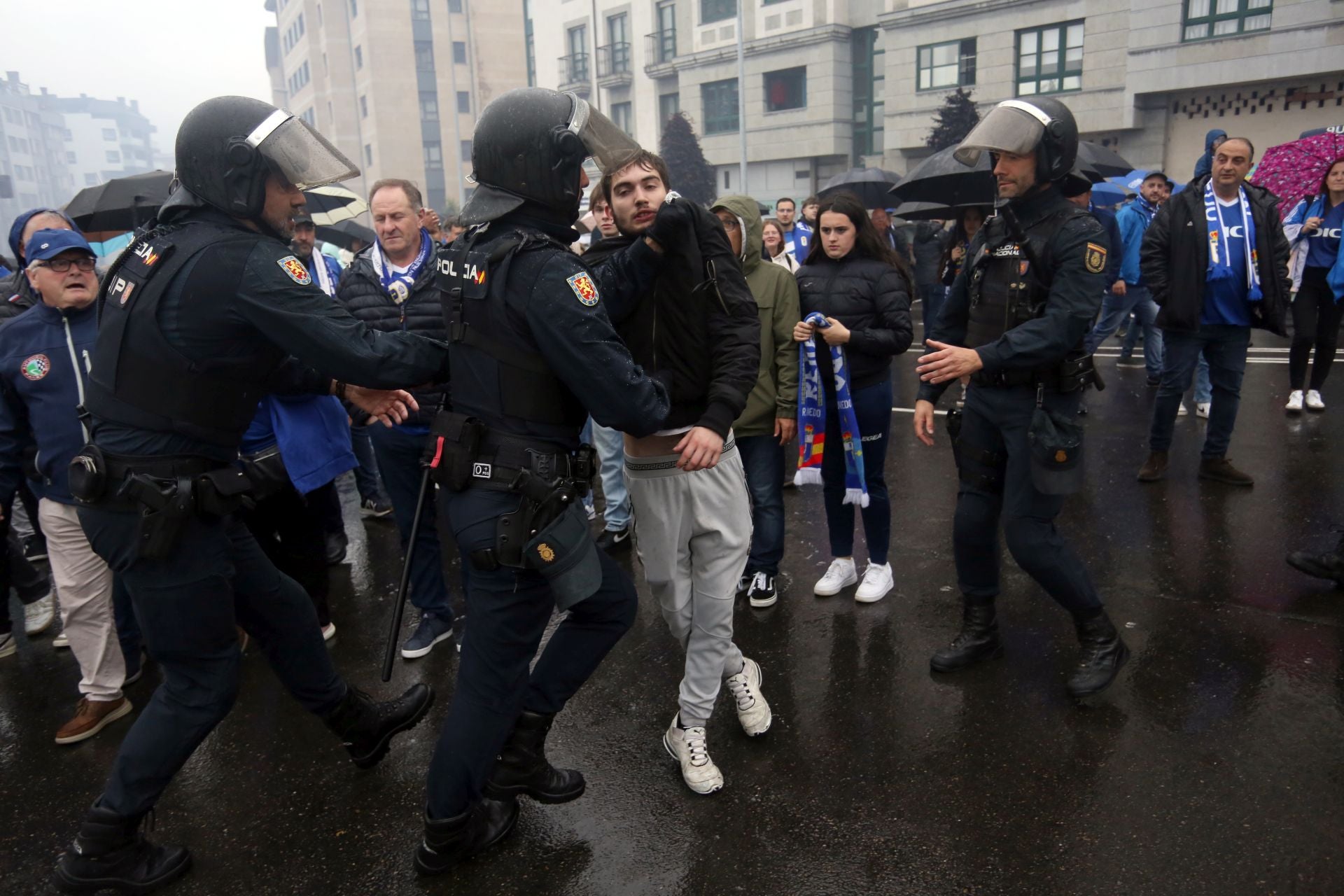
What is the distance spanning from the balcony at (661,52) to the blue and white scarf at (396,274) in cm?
3460

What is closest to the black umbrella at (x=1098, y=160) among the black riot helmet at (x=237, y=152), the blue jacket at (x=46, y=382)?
the black riot helmet at (x=237, y=152)

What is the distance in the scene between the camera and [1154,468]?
5.89 m

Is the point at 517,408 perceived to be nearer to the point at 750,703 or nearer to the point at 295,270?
the point at 295,270

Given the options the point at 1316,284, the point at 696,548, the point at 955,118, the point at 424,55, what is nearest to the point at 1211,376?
the point at 1316,284

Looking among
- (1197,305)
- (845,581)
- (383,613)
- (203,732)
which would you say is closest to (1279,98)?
(1197,305)

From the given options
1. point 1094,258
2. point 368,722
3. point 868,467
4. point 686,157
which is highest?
point 686,157

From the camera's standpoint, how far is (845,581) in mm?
A: 4492

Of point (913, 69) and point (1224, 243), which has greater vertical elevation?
point (913, 69)

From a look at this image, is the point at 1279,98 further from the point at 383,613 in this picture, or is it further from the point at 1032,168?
the point at 383,613

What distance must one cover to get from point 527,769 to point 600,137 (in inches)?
75.3

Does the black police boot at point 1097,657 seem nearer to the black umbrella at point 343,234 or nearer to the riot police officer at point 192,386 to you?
the riot police officer at point 192,386

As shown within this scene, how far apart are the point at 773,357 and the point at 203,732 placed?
273cm

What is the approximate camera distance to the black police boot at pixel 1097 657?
10.8 feet

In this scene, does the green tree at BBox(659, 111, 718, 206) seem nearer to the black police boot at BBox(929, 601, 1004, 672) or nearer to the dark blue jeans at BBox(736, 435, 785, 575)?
the dark blue jeans at BBox(736, 435, 785, 575)
